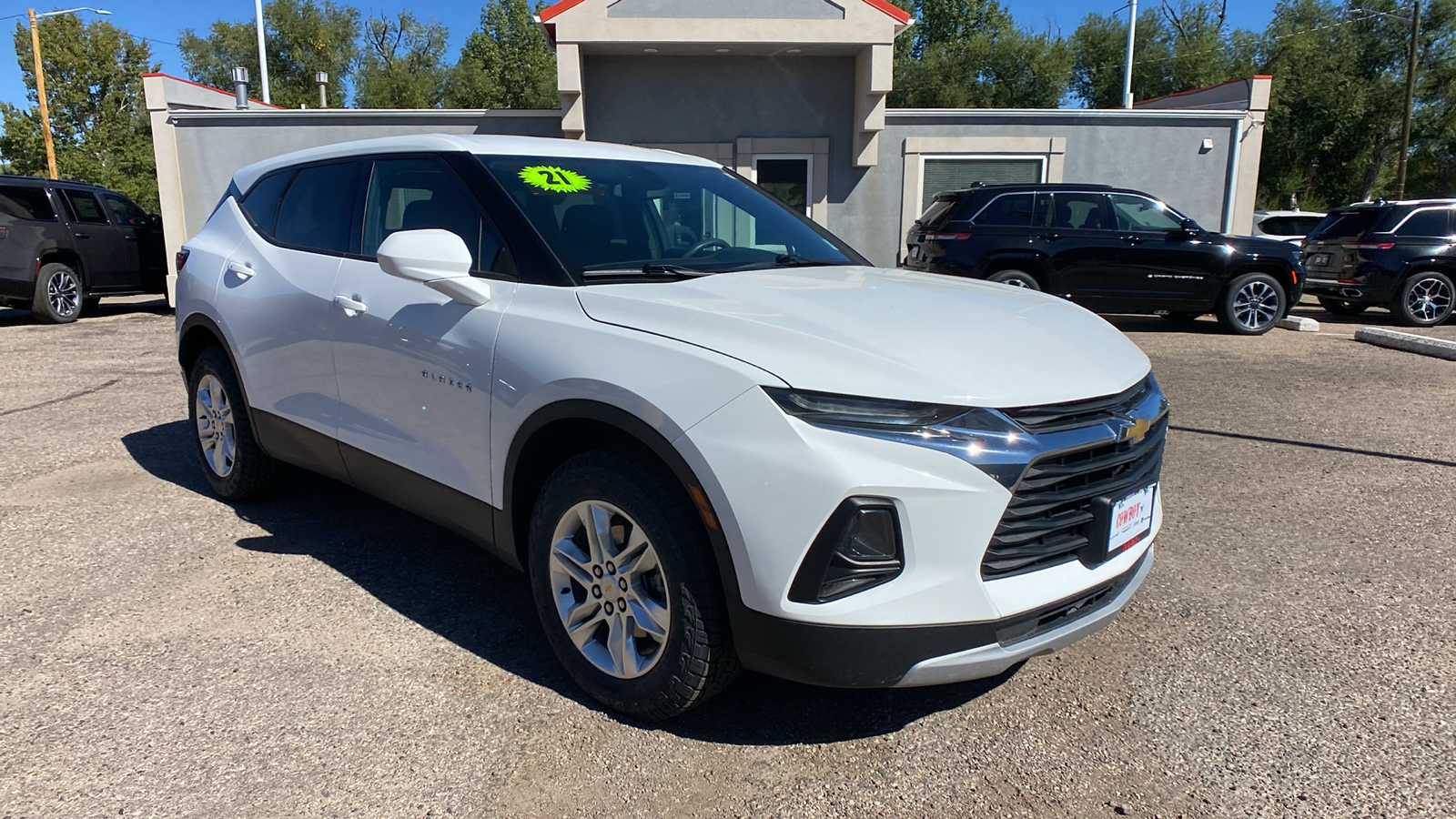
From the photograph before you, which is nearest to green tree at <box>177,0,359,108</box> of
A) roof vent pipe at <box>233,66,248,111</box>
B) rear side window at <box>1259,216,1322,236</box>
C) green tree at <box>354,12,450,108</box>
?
green tree at <box>354,12,450,108</box>

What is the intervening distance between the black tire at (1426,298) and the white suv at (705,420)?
1341cm

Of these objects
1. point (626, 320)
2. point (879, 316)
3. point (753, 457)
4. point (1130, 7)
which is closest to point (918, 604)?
point (753, 457)

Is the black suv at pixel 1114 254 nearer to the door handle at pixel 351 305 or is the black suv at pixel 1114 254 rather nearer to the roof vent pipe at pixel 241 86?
the door handle at pixel 351 305

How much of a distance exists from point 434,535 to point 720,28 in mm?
11516

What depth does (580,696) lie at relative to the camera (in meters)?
2.99

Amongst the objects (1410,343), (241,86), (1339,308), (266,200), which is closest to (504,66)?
(241,86)

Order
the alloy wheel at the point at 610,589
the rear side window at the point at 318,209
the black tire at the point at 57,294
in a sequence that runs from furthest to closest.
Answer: the black tire at the point at 57,294
the rear side window at the point at 318,209
the alloy wheel at the point at 610,589

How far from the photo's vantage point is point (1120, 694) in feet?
9.95

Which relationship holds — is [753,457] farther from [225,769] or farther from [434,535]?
[434,535]

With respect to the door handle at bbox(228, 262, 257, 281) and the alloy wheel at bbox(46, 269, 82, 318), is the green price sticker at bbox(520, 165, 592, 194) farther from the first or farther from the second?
the alloy wheel at bbox(46, 269, 82, 318)

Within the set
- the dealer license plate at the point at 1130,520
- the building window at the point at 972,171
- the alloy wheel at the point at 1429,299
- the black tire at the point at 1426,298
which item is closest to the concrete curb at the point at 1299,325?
the black tire at the point at 1426,298

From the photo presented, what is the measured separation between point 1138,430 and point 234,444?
4.05 meters

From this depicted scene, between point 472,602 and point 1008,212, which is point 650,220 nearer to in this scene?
point 472,602

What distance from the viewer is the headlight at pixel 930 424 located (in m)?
2.29
